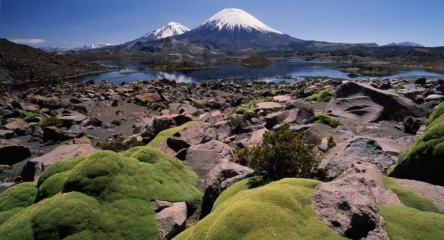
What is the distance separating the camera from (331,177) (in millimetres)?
Result: 9500

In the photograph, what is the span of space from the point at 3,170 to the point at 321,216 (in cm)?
1989

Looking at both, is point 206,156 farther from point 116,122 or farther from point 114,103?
point 114,103

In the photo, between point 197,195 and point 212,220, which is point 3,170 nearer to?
point 197,195

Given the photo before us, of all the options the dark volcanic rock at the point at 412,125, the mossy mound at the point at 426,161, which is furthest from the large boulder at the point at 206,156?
the dark volcanic rock at the point at 412,125

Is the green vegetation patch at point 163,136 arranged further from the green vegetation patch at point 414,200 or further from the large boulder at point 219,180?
the green vegetation patch at point 414,200

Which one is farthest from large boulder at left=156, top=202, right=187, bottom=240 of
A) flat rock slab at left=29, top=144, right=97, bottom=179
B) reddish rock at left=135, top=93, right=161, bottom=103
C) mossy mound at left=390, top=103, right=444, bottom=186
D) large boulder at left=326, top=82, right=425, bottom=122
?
reddish rock at left=135, top=93, right=161, bottom=103

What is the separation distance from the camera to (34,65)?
90625 millimetres

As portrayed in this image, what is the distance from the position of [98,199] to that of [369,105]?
22.4m

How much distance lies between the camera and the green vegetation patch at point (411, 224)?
19.7 feet

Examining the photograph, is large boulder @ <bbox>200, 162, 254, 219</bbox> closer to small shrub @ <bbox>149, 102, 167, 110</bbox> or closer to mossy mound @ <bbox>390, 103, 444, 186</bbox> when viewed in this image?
mossy mound @ <bbox>390, 103, 444, 186</bbox>

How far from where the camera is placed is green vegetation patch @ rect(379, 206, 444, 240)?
6.02 meters

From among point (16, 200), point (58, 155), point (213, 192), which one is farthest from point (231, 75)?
point (16, 200)

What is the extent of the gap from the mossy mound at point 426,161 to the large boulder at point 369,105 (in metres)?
12.8

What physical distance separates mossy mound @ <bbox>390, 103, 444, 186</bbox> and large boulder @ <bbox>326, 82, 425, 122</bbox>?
1283cm
